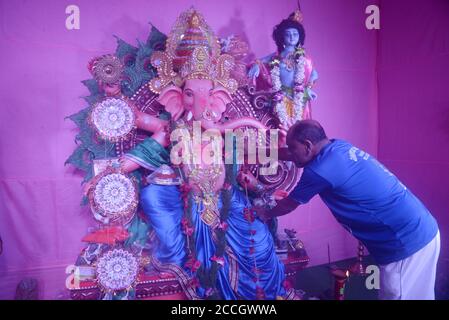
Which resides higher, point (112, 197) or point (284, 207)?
point (112, 197)

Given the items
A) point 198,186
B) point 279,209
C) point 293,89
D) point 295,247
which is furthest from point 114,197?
point 293,89

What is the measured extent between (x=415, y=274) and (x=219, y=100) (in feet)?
5.78

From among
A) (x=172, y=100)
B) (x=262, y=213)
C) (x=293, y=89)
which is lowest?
(x=262, y=213)

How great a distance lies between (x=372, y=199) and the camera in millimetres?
2230

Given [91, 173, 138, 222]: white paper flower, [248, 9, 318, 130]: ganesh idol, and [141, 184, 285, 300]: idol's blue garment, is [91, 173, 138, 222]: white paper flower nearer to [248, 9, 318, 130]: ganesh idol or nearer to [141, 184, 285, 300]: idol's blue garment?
[141, 184, 285, 300]: idol's blue garment

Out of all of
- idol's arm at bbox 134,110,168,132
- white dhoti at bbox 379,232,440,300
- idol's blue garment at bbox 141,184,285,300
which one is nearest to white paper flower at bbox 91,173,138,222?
idol's blue garment at bbox 141,184,285,300

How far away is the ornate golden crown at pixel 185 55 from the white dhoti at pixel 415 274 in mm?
1803

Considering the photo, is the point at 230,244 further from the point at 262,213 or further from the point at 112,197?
the point at 112,197

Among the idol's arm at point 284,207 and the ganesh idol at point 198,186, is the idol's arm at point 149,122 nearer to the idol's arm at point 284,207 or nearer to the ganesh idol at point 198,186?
the ganesh idol at point 198,186

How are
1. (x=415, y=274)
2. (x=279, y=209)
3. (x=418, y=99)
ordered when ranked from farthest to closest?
1. (x=418, y=99)
2. (x=279, y=209)
3. (x=415, y=274)

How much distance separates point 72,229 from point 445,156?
10.6 feet

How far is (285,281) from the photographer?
262 cm

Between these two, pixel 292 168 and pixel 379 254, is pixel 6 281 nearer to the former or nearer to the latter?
pixel 292 168

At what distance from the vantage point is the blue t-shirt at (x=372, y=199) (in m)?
2.21
